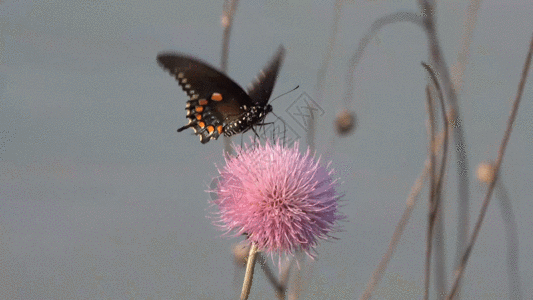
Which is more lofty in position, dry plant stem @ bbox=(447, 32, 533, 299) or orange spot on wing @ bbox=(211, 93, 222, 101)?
orange spot on wing @ bbox=(211, 93, 222, 101)

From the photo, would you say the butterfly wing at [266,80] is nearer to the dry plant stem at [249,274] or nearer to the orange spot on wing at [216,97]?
the orange spot on wing at [216,97]

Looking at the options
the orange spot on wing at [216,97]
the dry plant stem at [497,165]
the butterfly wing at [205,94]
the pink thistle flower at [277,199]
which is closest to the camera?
→ the dry plant stem at [497,165]

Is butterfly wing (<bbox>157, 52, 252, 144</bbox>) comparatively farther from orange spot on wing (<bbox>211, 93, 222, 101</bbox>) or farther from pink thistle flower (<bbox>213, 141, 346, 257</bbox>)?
pink thistle flower (<bbox>213, 141, 346, 257</bbox>)

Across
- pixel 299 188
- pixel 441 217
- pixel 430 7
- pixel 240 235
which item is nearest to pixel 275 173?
pixel 299 188

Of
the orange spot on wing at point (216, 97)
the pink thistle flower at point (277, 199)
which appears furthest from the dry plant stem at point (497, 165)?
the orange spot on wing at point (216, 97)

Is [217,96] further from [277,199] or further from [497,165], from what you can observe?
[497,165]

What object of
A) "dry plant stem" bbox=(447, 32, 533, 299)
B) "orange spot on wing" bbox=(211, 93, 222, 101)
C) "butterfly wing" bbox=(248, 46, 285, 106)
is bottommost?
"dry plant stem" bbox=(447, 32, 533, 299)

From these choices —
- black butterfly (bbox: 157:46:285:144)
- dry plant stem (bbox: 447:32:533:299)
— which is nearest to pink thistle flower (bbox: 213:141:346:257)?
black butterfly (bbox: 157:46:285:144)
